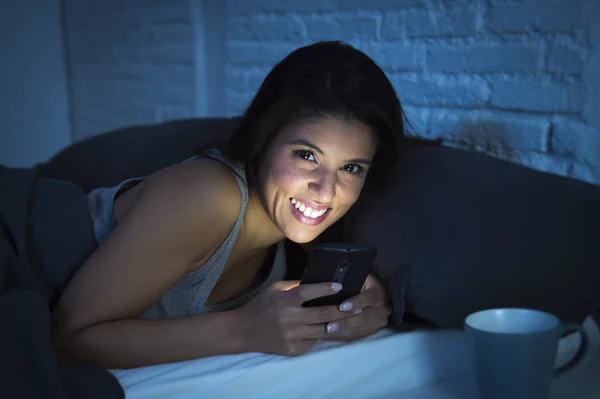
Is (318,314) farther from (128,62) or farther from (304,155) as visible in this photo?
(128,62)

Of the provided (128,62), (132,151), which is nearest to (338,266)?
(132,151)

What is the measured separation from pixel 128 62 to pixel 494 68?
177 cm

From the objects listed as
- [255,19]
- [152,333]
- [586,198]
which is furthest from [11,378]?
[255,19]

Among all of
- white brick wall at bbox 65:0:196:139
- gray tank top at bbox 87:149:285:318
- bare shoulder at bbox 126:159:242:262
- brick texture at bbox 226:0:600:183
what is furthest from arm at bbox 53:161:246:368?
white brick wall at bbox 65:0:196:139

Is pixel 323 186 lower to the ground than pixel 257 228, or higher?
higher

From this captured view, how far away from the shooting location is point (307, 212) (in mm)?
1019

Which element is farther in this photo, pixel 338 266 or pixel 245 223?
pixel 245 223

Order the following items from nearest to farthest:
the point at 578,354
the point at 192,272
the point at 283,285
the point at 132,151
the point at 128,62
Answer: the point at 578,354 < the point at 283,285 < the point at 192,272 < the point at 132,151 < the point at 128,62

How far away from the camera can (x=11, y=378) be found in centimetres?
71

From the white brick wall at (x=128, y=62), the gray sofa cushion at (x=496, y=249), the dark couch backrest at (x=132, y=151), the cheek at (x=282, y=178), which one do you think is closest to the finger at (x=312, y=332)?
the gray sofa cushion at (x=496, y=249)

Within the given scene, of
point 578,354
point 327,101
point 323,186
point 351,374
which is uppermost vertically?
point 327,101

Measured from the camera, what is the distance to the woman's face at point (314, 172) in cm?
99

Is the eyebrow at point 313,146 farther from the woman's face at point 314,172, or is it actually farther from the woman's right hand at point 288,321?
the woman's right hand at point 288,321

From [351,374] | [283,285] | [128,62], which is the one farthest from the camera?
[128,62]
